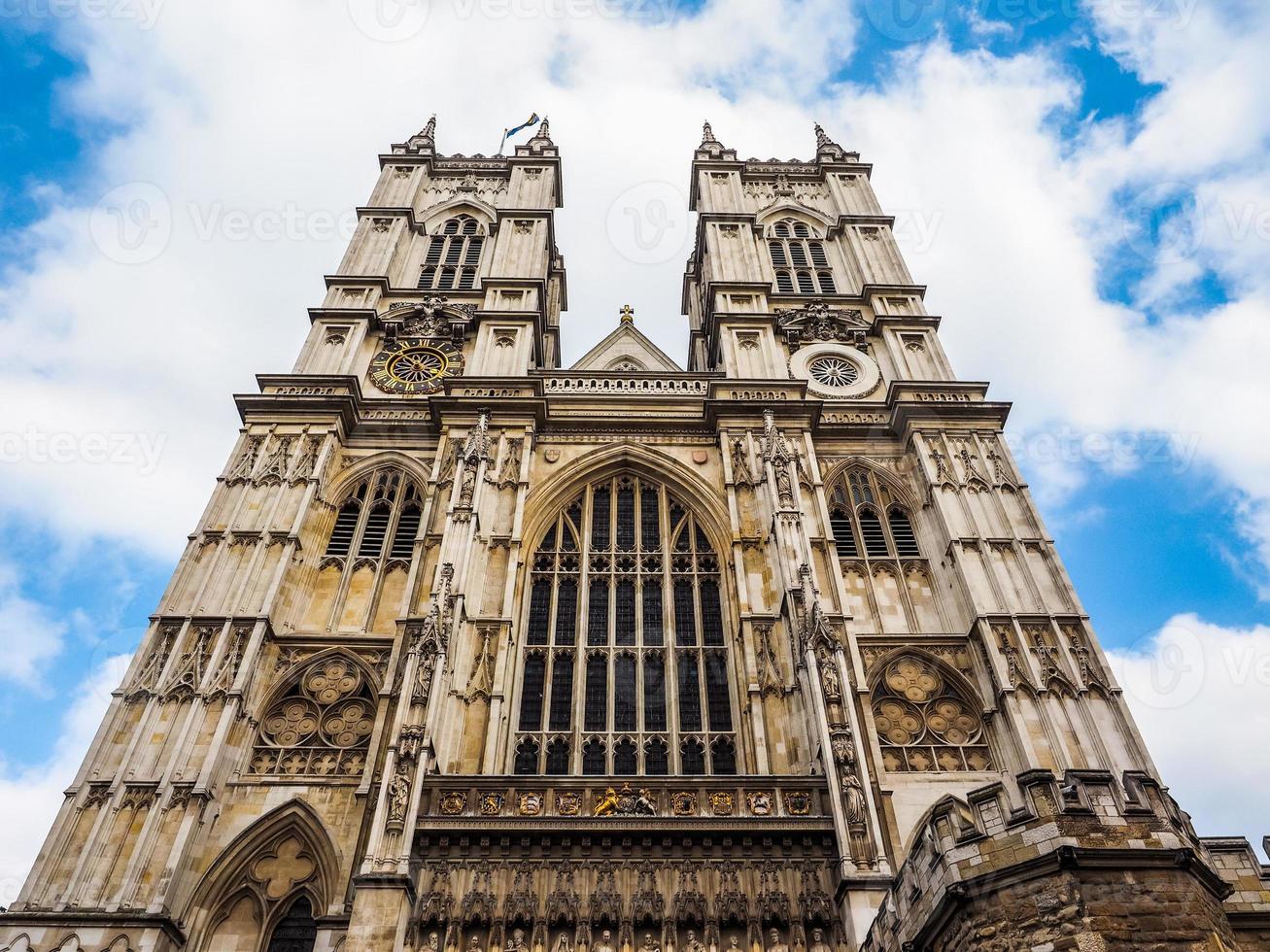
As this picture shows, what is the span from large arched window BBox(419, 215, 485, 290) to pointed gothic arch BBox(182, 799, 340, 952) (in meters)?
17.6

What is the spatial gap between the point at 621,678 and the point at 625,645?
2.78 feet

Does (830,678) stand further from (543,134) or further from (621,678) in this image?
(543,134)

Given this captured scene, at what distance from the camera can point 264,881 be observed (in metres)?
16.1

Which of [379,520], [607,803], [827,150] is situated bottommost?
[607,803]

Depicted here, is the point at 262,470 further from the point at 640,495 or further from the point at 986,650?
the point at 986,650

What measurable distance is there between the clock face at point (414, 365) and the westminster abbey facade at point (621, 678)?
121 mm

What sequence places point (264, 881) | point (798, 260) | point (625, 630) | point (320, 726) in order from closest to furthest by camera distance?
point (264, 881)
point (320, 726)
point (625, 630)
point (798, 260)

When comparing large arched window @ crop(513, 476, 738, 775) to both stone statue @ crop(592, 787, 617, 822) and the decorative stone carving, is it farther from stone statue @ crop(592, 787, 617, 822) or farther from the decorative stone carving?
the decorative stone carving

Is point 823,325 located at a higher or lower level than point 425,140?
lower

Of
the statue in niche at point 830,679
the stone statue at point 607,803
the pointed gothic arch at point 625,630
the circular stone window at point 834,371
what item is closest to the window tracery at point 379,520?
the pointed gothic arch at point 625,630

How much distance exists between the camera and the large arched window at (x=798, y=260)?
101 feet

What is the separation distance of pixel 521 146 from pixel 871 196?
13771 millimetres

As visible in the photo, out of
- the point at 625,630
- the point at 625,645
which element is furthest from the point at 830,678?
the point at 625,630

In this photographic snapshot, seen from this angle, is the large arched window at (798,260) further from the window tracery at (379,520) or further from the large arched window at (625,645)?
the window tracery at (379,520)
